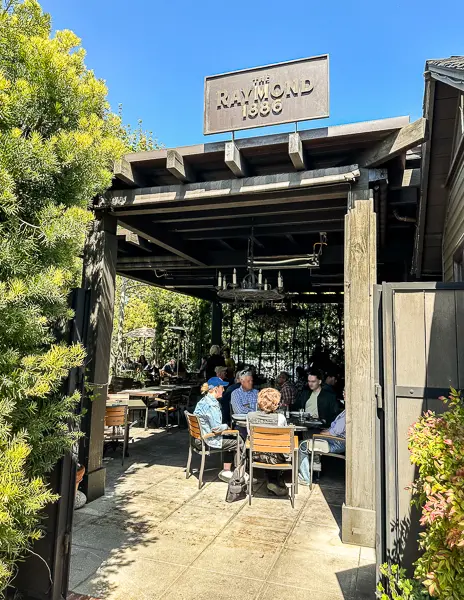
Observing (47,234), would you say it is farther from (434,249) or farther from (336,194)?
(434,249)

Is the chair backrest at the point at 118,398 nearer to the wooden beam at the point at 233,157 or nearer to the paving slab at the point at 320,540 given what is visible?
the paving slab at the point at 320,540

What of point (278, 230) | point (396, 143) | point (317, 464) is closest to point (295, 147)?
point (396, 143)

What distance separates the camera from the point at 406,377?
2.12m

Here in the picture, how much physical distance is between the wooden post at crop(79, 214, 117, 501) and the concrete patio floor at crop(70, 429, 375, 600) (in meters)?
0.35

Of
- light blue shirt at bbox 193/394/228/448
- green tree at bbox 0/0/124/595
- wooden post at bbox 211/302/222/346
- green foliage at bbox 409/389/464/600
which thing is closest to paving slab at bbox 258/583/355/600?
green foliage at bbox 409/389/464/600

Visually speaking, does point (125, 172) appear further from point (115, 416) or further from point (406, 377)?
point (406, 377)

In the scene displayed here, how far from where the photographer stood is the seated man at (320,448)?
4621 mm

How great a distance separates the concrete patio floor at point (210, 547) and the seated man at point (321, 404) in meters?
0.92

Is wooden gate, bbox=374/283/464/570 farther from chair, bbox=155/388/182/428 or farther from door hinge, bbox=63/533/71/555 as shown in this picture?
chair, bbox=155/388/182/428

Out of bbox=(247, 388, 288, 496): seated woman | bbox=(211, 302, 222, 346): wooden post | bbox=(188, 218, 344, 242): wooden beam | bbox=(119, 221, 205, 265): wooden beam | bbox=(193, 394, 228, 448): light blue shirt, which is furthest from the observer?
bbox=(211, 302, 222, 346): wooden post

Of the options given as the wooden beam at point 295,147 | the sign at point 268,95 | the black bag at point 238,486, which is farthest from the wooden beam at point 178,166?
the black bag at point 238,486

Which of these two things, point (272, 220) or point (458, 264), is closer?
point (458, 264)

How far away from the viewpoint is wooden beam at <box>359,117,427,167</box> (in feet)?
10.2

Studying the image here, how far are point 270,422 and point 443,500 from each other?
3051 millimetres
